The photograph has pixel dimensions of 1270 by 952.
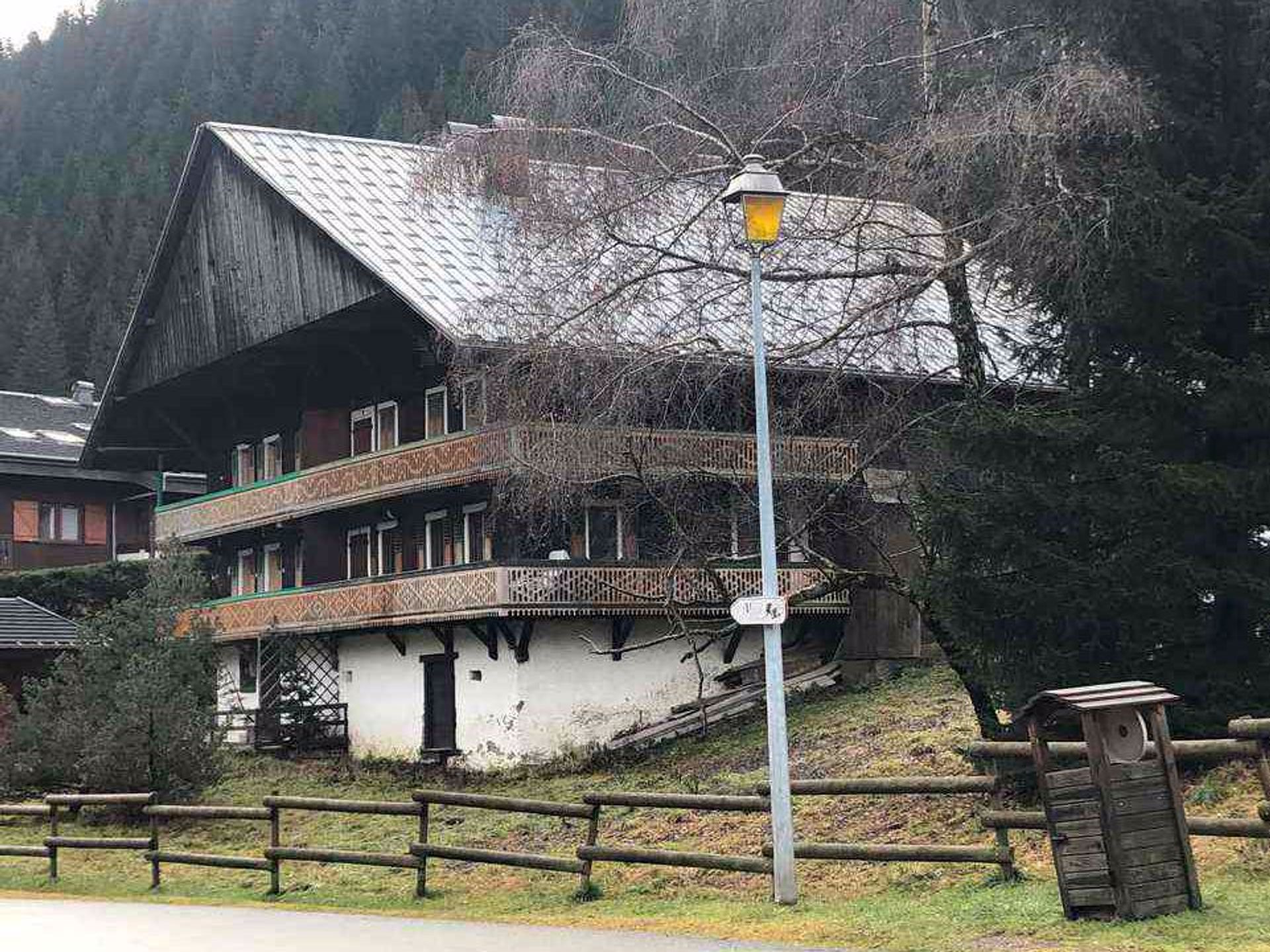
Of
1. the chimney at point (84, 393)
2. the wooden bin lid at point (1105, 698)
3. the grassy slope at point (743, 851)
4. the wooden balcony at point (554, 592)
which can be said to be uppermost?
the chimney at point (84, 393)

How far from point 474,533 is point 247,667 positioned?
968 cm

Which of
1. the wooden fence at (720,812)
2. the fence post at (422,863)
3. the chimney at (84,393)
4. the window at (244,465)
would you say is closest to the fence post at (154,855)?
the wooden fence at (720,812)

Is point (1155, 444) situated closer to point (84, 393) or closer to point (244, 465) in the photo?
point (244, 465)

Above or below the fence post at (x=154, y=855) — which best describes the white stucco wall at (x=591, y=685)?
above

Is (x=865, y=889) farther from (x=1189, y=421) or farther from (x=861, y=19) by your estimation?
(x=861, y=19)

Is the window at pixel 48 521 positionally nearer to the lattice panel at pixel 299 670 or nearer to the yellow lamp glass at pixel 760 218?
the lattice panel at pixel 299 670

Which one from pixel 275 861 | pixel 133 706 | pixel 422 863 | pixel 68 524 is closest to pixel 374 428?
pixel 133 706

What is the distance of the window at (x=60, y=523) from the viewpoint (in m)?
62.3

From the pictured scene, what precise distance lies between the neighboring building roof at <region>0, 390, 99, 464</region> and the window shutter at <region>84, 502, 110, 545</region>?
1915mm

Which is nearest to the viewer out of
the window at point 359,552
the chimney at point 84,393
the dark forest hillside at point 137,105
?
the window at point 359,552

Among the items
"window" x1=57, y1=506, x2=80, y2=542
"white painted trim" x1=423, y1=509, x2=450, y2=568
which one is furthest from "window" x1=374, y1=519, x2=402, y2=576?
"window" x1=57, y1=506, x2=80, y2=542

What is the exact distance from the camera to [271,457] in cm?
4772

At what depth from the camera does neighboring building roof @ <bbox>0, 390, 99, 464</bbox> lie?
62500 mm

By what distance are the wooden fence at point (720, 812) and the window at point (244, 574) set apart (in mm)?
22885
